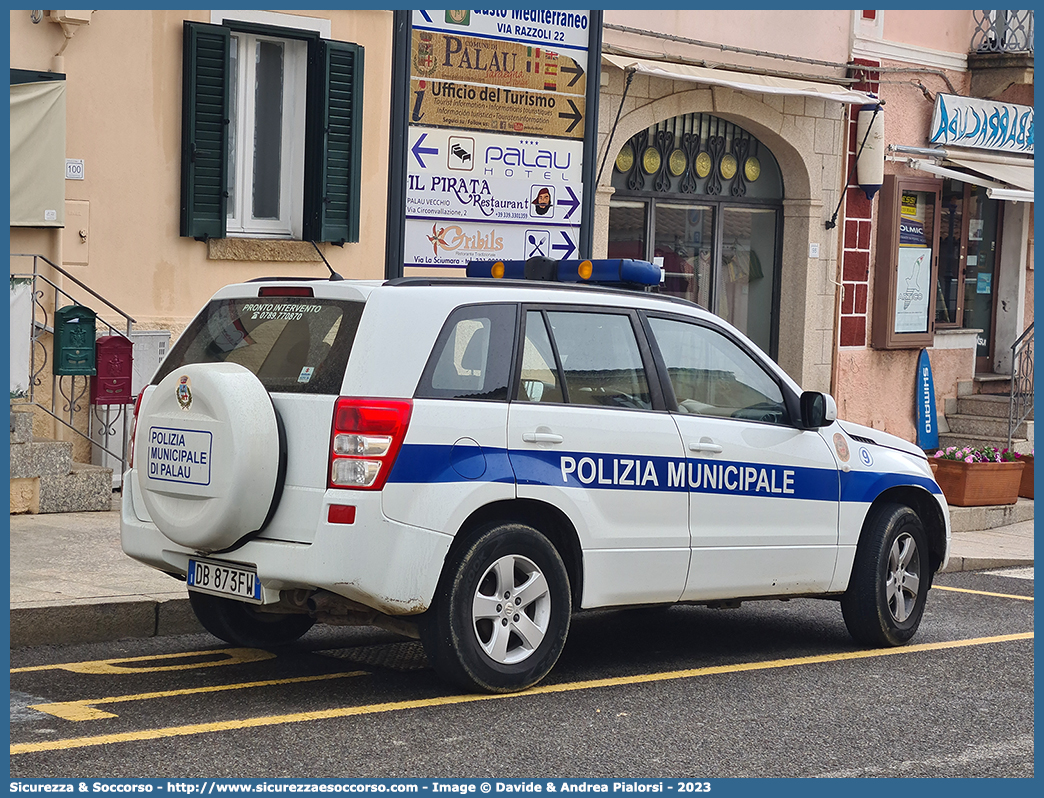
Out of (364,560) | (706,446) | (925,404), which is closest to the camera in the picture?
(364,560)

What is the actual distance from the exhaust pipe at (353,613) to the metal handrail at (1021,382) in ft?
40.9

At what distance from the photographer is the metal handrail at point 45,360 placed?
11.1 meters

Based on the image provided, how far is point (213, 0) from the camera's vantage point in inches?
472

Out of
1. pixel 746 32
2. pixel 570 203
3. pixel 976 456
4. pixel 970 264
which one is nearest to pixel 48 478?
pixel 570 203

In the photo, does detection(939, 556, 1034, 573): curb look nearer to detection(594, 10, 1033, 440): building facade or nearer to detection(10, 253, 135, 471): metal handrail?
detection(594, 10, 1033, 440): building facade

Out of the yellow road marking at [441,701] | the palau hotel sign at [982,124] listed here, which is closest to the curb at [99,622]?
the yellow road marking at [441,701]

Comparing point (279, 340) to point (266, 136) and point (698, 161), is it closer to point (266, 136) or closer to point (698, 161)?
point (266, 136)

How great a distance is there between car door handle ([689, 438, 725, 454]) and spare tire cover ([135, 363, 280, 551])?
200cm

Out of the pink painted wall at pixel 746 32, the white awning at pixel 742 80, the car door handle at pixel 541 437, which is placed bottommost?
the car door handle at pixel 541 437

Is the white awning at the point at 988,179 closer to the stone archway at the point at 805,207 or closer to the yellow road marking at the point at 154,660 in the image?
the stone archway at the point at 805,207

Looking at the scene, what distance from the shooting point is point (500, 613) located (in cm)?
652

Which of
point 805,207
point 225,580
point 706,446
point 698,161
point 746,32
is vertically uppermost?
point 746,32

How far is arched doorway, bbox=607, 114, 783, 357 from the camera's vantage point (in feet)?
52.5

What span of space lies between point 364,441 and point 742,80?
10617mm
